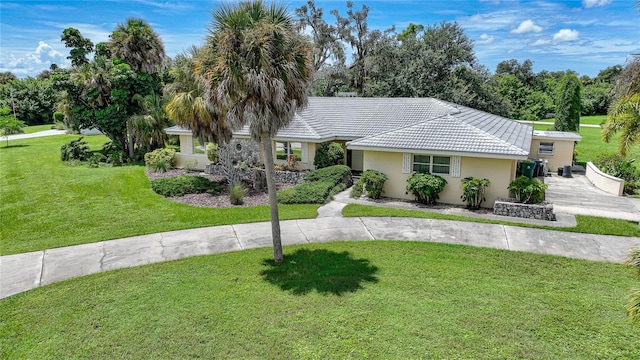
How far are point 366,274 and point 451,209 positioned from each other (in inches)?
310

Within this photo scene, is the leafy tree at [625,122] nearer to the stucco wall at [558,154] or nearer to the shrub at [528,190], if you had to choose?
the shrub at [528,190]

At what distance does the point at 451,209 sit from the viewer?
16.4m

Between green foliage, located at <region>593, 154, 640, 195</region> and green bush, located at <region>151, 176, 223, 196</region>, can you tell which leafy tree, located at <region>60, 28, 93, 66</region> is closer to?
green bush, located at <region>151, 176, 223, 196</region>

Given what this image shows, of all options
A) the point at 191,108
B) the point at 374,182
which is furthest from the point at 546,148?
the point at 191,108

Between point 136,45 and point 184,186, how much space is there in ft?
51.2

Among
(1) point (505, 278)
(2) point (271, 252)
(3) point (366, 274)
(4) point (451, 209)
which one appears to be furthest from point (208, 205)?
(1) point (505, 278)

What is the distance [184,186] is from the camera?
19.0 meters

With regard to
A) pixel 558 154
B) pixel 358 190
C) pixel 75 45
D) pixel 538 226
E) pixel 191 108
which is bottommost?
pixel 538 226

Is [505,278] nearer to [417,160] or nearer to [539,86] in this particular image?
[417,160]

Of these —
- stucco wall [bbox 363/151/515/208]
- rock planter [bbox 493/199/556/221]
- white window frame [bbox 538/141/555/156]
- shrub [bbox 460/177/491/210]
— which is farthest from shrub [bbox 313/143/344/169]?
white window frame [bbox 538/141/555/156]

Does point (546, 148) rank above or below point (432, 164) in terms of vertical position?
below

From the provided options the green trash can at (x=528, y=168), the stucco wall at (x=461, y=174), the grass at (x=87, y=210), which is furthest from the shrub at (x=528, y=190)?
the grass at (x=87, y=210)

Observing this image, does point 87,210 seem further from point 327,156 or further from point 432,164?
point 432,164

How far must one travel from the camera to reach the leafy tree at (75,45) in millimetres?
27031
